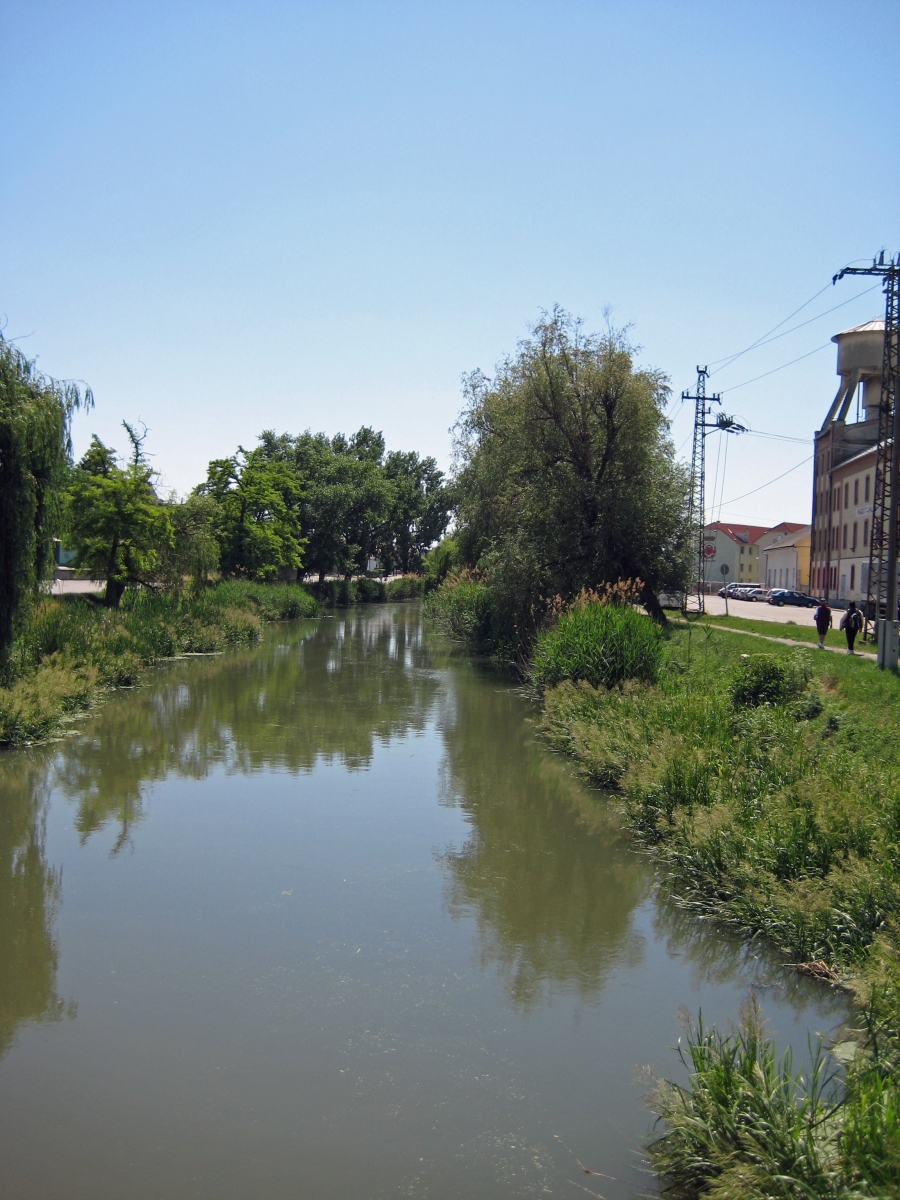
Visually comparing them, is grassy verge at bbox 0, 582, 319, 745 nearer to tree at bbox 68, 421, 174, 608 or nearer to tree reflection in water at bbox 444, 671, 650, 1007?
tree at bbox 68, 421, 174, 608

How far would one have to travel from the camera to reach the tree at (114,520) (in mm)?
26156

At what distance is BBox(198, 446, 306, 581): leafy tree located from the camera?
44781mm

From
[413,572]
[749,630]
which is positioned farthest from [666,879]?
[413,572]

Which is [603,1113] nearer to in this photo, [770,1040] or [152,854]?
[770,1040]

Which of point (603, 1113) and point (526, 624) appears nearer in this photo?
point (603, 1113)

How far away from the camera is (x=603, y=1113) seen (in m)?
5.59

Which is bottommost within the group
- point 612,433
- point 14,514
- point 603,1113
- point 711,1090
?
point 603,1113

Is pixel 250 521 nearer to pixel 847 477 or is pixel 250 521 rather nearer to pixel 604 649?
pixel 604 649

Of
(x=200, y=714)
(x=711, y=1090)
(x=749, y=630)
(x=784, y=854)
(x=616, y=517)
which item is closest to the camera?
(x=711, y=1090)

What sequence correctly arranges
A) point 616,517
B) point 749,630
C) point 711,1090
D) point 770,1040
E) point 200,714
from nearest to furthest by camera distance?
point 711,1090 < point 770,1040 < point 200,714 < point 616,517 < point 749,630

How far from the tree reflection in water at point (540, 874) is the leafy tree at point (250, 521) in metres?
30.6

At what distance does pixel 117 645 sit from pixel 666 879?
15904 mm

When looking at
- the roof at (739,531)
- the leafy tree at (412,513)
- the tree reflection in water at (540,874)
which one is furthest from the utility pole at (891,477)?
the roof at (739,531)

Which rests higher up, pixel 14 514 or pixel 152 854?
pixel 14 514
